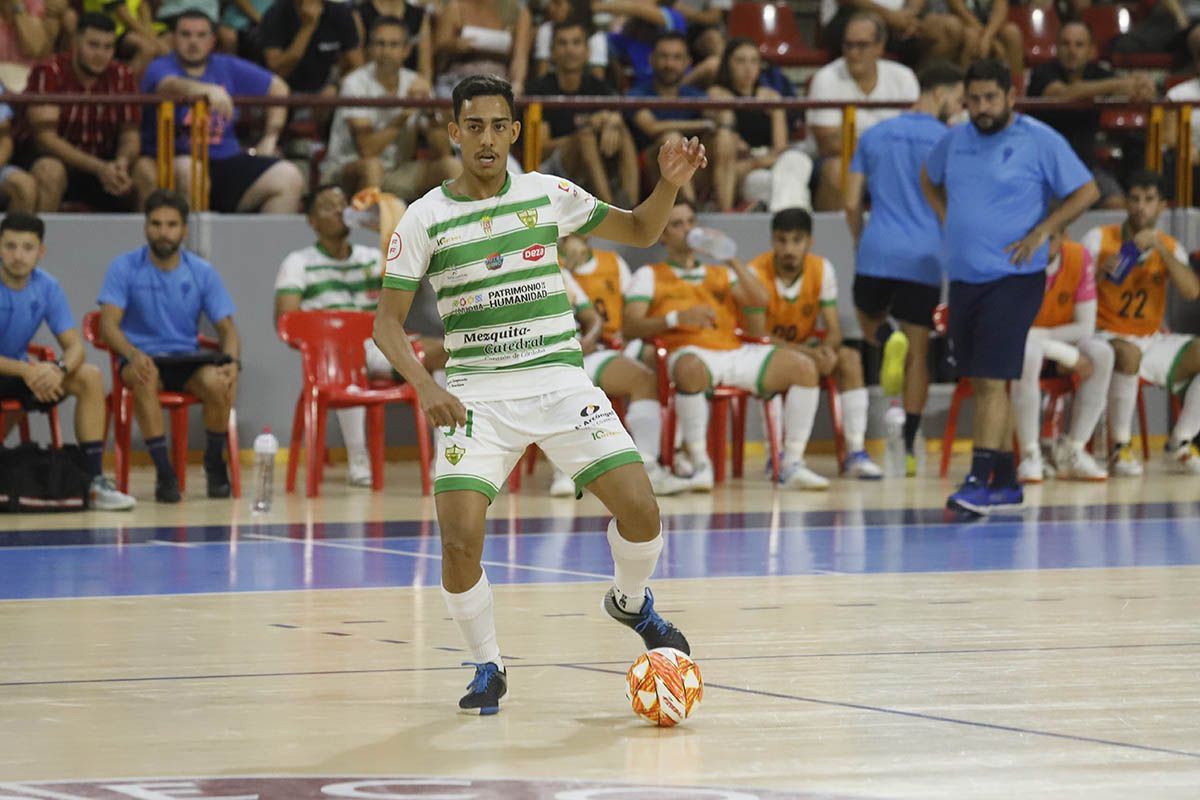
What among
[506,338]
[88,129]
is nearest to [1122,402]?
[88,129]

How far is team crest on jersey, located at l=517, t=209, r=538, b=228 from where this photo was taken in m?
5.21

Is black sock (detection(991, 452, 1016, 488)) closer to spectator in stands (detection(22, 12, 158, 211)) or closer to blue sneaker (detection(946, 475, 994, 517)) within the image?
blue sneaker (detection(946, 475, 994, 517))

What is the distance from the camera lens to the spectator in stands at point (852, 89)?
1354 cm

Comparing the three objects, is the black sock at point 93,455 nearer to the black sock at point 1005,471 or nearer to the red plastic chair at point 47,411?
the red plastic chair at point 47,411

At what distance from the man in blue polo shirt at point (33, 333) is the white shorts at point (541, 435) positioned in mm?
5703

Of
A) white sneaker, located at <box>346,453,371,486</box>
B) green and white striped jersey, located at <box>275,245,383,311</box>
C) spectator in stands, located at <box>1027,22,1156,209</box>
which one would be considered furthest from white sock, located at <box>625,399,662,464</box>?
spectator in stands, located at <box>1027,22,1156,209</box>

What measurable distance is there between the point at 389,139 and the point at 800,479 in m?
3.69

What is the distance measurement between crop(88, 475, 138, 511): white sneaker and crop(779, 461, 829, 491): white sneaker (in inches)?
149

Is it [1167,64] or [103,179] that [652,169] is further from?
[1167,64]

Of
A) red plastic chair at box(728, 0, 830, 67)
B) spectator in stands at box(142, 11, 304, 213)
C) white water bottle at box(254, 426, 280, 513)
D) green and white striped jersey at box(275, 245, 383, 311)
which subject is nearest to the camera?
white water bottle at box(254, 426, 280, 513)

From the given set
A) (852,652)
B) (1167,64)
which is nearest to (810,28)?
(1167,64)

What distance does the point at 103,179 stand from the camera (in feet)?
41.6

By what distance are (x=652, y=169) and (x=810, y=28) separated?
393 centimetres

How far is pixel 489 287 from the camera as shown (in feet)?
16.9
